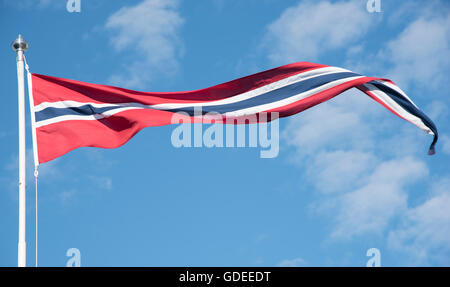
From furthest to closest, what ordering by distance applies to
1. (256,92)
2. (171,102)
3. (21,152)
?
1. (256,92)
2. (171,102)
3. (21,152)

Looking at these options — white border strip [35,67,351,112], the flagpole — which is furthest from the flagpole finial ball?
white border strip [35,67,351,112]

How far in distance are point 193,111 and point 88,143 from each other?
10.1 ft

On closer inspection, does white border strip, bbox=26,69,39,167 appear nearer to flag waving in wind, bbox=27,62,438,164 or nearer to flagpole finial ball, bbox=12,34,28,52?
flag waving in wind, bbox=27,62,438,164

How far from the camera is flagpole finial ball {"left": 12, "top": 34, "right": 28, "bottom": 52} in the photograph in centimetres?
2123

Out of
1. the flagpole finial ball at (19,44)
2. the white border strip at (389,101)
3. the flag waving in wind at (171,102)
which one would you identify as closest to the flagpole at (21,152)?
the flagpole finial ball at (19,44)

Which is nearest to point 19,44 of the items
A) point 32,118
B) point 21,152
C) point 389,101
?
point 32,118

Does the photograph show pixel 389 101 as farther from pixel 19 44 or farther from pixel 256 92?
pixel 19 44

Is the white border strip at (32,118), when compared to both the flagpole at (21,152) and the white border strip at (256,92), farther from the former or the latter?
the white border strip at (256,92)

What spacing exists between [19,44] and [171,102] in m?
4.39

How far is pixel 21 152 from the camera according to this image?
20141 mm

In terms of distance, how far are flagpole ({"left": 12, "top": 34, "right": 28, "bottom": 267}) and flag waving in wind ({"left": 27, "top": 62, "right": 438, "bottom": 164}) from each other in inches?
33.3
